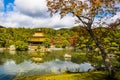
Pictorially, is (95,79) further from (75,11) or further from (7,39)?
(7,39)

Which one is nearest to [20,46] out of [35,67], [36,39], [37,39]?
[37,39]

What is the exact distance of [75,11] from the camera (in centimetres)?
1243

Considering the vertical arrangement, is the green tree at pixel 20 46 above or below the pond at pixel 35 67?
above


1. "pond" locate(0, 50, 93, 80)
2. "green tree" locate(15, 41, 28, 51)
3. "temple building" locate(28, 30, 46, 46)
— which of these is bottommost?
"pond" locate(0, 50, 93, 80)

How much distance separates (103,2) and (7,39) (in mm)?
70863

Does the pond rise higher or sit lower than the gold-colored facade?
lower

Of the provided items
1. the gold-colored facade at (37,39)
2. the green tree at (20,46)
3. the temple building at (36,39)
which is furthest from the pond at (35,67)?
the gold-colored facade at (37,39)

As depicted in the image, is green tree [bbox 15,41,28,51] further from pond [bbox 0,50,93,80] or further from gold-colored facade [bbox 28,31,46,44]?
pond [bbox 0,50,93,80]

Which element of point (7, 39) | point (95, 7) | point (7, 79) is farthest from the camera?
point (7, 39)

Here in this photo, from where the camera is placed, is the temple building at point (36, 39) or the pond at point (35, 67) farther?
the temple building at point (36, 39)

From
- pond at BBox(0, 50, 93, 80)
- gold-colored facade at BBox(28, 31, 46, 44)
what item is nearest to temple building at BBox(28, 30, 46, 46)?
gold-colored facade at BBox(28, 31, 46, 44)

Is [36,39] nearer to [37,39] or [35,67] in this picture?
[37,39]

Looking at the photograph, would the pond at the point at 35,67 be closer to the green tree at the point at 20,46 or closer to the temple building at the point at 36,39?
the green tree at the point at 20,46

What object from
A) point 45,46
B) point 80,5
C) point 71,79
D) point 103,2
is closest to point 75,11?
point 80,5
